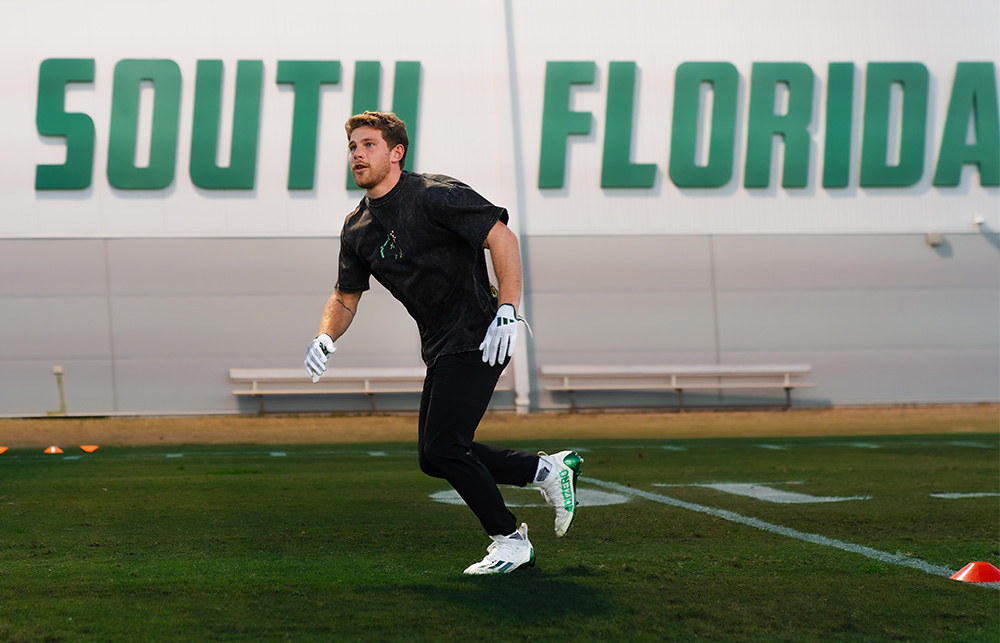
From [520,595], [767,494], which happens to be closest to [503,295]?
[520,595]

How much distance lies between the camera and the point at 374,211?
4355 mm

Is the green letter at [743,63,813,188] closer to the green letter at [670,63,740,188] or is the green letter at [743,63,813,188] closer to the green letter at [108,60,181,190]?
the green letter at [670,63,740,188]

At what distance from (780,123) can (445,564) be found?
17.1 m

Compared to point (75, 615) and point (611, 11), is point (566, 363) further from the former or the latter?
point (75, 615)

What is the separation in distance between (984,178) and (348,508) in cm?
1796

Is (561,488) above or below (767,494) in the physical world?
above

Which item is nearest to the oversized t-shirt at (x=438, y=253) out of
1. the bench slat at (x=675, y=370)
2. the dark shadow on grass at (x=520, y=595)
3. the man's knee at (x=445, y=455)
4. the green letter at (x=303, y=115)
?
the man's knee at (x=445, y=455)

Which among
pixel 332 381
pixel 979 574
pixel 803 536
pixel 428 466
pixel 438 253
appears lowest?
pixel 332 381

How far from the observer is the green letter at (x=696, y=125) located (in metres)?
19.5

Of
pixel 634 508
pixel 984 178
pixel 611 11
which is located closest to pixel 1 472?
pixel 634 508

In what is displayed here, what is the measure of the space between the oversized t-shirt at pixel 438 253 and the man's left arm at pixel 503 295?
60mm

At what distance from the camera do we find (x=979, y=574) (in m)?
4.12

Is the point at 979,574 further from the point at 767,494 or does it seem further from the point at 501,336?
the point at 767,494

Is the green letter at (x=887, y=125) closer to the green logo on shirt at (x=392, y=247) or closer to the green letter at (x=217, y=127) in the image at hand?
the green letter at (x=217, y=127)
